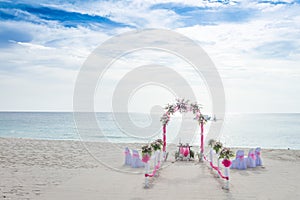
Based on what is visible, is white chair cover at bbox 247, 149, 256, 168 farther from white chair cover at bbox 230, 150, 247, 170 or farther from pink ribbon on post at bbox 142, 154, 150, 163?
pink ribbon on post at bbox 142, 154, 150, 163

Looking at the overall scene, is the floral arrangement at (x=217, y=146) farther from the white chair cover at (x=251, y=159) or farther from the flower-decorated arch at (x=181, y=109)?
the flower-decorated arch at (x=181, y=109)

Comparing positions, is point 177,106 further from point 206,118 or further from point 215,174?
point 215,174

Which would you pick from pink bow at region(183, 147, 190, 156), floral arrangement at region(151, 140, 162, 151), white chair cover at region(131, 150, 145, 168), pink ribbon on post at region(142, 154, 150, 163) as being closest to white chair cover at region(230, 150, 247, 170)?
pink bow at region(183, 147, 190, 156)

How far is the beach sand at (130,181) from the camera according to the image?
28.1ft

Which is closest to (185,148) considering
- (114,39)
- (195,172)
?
(195,172)

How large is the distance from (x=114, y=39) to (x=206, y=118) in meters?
6.58

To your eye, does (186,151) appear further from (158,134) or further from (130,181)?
(158,134)

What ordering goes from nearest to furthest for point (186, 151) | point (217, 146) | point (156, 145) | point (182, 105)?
1. point (156, 145)
2. point (217, 146)
3. point (186, 151)
4. point (182, 105)

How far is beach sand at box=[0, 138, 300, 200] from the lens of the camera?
858 centimetres

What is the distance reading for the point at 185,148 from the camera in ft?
49.9

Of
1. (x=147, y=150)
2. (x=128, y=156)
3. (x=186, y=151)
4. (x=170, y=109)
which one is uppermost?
(x=170, y=109)

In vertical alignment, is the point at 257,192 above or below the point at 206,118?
below

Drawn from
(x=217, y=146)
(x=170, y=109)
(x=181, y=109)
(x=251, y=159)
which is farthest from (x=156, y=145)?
(x=251, y=159)

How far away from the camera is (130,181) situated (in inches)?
408
